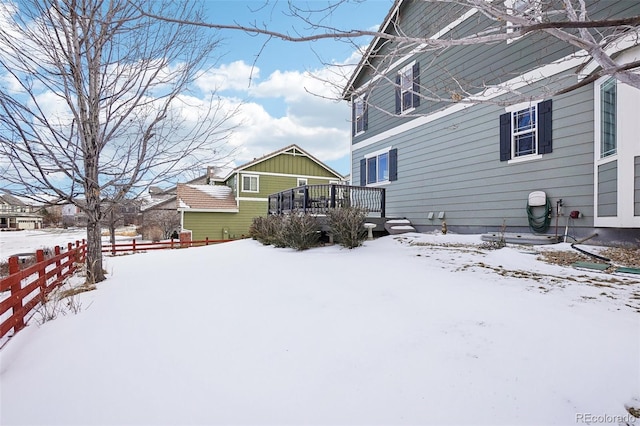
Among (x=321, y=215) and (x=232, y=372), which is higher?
(x=321, y=215)

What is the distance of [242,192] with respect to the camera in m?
20.8

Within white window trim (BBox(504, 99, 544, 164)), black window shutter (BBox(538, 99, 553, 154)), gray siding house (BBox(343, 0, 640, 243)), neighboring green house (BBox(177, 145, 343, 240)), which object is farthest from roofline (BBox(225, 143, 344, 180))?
black window shutter (BBox(538, 99, 553, 154))

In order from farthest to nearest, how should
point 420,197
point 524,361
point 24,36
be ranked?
1. point 420,197
2. point 24,36
3. point 524,361

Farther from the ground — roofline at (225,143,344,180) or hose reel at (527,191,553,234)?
roofline at (225,143,344,180)

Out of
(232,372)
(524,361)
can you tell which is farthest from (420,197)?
(232,372)

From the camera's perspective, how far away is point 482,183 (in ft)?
26.7

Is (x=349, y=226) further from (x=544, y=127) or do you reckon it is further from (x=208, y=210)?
(x=208, y=210)

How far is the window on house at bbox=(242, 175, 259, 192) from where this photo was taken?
2083 cm

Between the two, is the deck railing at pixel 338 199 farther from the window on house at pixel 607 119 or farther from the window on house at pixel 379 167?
the window on house at pixel 607 119

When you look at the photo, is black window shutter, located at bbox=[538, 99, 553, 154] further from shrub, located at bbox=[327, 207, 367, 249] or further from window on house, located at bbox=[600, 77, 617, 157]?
shrub, located at bbox=[327, 207, 367, 249]

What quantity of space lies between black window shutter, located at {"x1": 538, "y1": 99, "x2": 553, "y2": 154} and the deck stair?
12.8 feet

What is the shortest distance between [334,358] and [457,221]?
743cm

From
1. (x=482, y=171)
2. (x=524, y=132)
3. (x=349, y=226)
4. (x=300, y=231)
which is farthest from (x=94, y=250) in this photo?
(x=524, y=132)

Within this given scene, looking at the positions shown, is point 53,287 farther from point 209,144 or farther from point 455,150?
point 455,150
